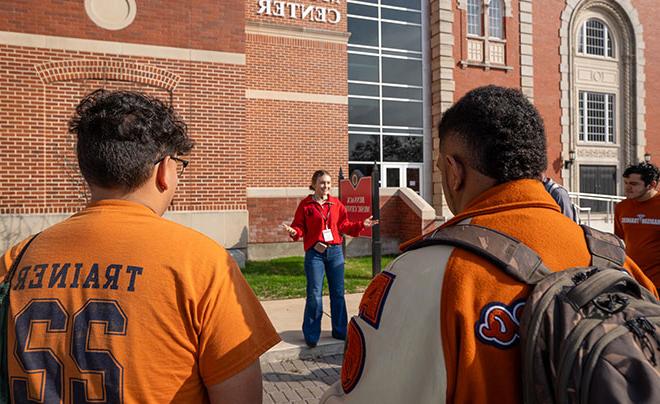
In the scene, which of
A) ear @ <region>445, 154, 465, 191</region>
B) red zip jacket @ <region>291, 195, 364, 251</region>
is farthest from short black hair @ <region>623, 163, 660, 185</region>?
ear @ <region>445, 154, 465, 191</region>

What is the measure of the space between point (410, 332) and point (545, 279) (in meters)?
0.38

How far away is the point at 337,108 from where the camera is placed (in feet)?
47.9

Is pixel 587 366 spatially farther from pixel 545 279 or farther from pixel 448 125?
pixel 448 125

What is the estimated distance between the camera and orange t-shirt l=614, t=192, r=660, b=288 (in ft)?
14.3

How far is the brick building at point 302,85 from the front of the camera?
31.8ft

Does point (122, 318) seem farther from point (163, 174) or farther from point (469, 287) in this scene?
point (469, 287)

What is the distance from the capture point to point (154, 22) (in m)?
10.4

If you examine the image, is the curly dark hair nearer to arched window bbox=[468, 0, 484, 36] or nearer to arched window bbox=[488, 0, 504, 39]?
arched window bbox=[468, 0, 484, 36]

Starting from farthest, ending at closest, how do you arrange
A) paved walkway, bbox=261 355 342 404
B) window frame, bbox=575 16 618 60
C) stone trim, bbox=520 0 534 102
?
1. window frame, bbox=575 16 618 60
2. stone trim, bbox=520 0 534 102
3. paved walkway, bbox=261 355 342 404

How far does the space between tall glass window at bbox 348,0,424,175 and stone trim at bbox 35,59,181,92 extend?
25.0 feet

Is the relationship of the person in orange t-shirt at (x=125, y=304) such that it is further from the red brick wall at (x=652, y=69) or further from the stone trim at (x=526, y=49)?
the red brick wall at (x=652, y=69)

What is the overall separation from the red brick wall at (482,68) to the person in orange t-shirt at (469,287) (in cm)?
1667

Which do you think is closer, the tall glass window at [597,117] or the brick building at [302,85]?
the brick building at [302,85]

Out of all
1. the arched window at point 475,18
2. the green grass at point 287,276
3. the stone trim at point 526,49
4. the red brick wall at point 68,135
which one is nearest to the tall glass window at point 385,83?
the arched window at point 475,18
